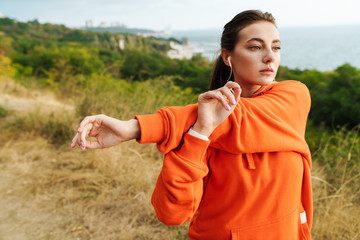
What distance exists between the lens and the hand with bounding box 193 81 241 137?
0.87 meters

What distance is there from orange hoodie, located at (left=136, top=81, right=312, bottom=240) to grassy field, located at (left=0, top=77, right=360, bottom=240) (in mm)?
1198

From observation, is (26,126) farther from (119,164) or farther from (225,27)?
(225,27)

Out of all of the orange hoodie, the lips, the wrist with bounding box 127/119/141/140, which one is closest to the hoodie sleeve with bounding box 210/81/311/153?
the orange hoodie

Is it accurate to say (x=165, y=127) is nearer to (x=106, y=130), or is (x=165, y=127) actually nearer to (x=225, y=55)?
(x=106, y=130)

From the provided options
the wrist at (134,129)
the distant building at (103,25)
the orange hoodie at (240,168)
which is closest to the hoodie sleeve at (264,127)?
the orange hoodie at (240,168)

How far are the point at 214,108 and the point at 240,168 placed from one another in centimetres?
23

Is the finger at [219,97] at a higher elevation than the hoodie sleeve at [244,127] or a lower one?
higher

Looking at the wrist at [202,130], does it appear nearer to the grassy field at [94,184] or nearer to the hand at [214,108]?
the hand at [214,108]

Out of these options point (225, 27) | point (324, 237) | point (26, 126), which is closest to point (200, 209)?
point (225, 27)

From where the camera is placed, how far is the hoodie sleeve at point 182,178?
90 cm

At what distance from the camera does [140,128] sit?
2.93 ft

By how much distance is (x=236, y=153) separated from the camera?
959 millimetres

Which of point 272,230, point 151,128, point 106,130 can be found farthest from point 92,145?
point 272,230

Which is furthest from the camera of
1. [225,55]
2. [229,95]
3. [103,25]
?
[103,25]
